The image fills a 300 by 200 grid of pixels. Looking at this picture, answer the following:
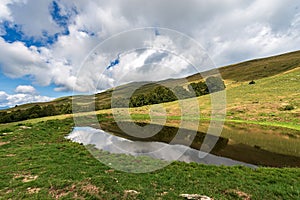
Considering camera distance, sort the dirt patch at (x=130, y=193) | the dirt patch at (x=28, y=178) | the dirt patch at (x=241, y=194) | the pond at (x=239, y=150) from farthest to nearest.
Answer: the pond at (x=239, y=150) → the dirt patch at (x=28, y=178) → the dirt patch at (x=130, y=193) → the dirt patch at (x=241, y=194)

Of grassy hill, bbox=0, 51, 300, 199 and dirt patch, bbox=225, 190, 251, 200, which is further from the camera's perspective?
grassy hill, bbox=0, 51, 300, 199

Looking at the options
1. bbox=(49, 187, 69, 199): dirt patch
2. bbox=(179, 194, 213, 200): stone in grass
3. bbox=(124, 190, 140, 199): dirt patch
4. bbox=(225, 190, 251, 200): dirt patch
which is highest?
bbox=(49, 187, 69, 199): dirt patch

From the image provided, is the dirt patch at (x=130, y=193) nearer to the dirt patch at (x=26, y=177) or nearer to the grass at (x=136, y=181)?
the grass at (x=136, y=181)

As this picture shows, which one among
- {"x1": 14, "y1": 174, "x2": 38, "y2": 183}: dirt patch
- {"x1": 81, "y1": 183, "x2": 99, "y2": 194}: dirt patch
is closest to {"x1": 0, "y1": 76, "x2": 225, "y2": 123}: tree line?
{"x1": 14, "y1": 174, "x2": 38, "y2": 183}: dirt patch

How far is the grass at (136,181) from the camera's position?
1024cm

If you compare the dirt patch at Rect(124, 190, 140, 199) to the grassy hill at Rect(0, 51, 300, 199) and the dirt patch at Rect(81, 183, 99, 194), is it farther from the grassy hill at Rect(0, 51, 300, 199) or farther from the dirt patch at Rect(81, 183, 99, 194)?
the dirt patch at Rect(81, 183, 99, 194)

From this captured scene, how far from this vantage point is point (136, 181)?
1184cm

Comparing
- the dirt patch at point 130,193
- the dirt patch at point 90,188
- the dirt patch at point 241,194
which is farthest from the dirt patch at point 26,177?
the dirt patch at point 241,194

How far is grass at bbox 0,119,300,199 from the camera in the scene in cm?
1024

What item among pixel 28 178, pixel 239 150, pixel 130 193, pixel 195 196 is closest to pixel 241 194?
pixel 195 196

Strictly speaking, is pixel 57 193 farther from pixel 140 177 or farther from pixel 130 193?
pixel 140 177

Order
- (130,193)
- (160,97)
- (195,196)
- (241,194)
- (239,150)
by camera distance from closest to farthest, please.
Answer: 1. (195,196)
2. (241,194)
3. (130,193)
4. (239,150)
5. (160,97)

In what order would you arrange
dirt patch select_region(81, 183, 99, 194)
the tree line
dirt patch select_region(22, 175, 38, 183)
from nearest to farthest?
1. dirt patch select_region(81, 183, 99, 194)
2. dirt patch select_region(22, 175, 38, 183)
3. the tree line

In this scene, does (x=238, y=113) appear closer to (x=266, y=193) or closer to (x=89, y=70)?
(x=266, y=193)
